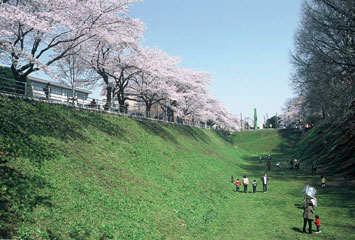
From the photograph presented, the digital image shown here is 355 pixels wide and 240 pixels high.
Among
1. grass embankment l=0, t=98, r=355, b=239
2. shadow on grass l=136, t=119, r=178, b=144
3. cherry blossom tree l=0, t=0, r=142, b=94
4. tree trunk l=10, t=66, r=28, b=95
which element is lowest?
grass embankment l=0, t=98, r=355, b=239

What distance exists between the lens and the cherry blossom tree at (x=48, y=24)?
17891 millimetres

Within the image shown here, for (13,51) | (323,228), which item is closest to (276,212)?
(323,228)

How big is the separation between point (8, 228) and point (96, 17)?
19.4 meters

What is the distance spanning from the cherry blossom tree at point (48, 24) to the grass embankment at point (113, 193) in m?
3.79

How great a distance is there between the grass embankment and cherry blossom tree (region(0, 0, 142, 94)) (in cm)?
379

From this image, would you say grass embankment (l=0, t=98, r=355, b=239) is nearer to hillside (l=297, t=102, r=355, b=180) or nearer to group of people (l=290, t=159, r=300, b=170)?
hillside (l=297, t=102, r=355, b=180)

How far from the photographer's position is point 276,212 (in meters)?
18.0

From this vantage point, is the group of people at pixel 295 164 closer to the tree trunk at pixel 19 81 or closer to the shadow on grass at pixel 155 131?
the shadow on grass at pixel 155 131

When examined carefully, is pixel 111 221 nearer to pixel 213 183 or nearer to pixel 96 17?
pixel 213 183

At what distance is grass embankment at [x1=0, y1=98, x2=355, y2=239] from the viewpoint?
32.6 feet

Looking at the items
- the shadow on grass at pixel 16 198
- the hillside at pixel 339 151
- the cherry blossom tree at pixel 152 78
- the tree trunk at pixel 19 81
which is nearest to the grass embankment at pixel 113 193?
the shadow on grass at pixel 16 198

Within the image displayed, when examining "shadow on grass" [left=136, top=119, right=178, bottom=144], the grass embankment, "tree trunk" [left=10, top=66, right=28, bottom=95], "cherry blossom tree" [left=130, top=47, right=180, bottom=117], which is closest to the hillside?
the grass embankment

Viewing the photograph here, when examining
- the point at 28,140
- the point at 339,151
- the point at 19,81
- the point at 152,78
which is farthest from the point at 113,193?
the point at 339,151

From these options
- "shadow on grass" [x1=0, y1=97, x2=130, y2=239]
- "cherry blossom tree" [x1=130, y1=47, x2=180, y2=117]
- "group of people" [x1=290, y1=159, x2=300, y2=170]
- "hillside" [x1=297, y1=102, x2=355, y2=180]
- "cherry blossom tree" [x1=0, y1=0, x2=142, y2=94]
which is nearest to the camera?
"shadow on grass" [x1=0, y1=97, x2=130, y2=239]
